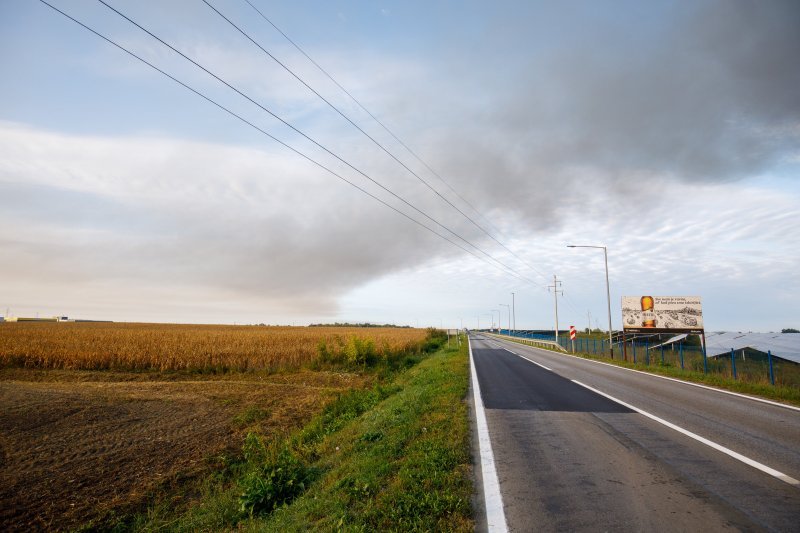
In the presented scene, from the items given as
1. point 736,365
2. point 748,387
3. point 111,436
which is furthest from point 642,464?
point 736,365

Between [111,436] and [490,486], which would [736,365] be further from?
[111,436]

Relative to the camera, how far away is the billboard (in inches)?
1224

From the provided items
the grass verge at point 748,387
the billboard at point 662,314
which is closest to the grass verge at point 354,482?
the grass verge at point 748,387

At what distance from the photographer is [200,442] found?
9.52m

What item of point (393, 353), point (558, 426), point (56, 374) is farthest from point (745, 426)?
point (56, 374)

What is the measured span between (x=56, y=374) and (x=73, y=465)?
15.0 meters

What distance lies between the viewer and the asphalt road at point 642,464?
399 cm

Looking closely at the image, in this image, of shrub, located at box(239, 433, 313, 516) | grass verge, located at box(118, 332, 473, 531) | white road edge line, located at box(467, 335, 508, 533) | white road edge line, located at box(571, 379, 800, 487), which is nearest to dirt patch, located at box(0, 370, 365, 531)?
grass verge, located at box(118, 332, 473, 531)

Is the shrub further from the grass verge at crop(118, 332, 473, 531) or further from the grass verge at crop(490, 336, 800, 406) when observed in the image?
the grass verge at crop(490, 336, 800, 406)

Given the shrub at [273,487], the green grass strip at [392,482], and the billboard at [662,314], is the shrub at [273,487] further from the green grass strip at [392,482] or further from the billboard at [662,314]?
the billboard at [662,314]

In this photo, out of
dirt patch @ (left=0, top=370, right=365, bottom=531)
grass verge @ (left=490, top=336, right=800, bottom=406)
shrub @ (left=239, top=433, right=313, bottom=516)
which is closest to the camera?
shrub @ (left=239, top=433, right=313, bottom=516)

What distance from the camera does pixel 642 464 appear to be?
5578mm

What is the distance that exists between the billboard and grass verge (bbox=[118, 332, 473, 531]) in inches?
1092

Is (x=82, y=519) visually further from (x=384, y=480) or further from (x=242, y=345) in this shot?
(x=242, y=345)
